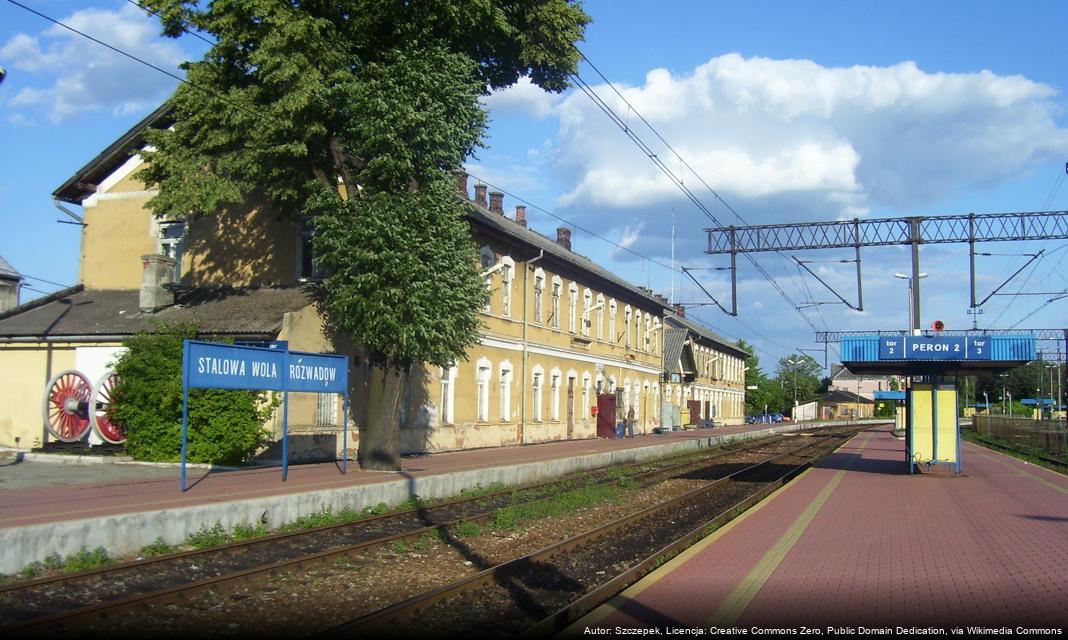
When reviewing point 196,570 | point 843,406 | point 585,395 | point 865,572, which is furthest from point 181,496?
point 843,406

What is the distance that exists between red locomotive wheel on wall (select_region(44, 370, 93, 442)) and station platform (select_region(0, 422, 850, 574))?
96 centimetres

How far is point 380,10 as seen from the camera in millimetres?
19203

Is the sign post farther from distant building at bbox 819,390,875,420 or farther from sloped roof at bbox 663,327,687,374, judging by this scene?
distant building at bbox 819,390,875,420

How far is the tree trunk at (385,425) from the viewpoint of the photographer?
2041 cm

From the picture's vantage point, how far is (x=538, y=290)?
1416 inches

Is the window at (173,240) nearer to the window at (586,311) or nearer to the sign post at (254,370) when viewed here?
the sign post at (254,370)

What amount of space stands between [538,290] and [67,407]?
59.8ft

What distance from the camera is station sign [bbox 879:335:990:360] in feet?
72.3

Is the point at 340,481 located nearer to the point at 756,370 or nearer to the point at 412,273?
the point at 412,273

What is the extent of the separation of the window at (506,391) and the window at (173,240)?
1142 cm

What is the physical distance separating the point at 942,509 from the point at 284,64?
15.2m

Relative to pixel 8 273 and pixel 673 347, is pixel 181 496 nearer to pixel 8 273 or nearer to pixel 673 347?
pixel 8 273

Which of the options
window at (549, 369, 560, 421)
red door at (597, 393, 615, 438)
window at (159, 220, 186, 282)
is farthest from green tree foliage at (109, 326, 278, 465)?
red door at (597, 393, 615, 438)

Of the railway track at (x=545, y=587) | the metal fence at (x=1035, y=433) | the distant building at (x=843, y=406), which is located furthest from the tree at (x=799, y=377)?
the railway track at (x=545, y=587)
